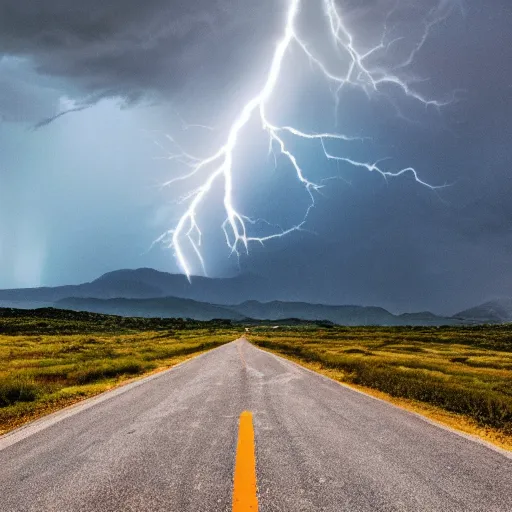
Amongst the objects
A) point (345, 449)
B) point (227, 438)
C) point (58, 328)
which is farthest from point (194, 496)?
point (58, 328)

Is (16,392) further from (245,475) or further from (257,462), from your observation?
(245,475)

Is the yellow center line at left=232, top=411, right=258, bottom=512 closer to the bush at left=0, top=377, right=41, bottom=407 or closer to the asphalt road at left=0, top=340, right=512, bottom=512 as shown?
the asphalt road at left=0, top=340, right=512, bottom=512

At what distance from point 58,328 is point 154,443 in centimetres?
9074

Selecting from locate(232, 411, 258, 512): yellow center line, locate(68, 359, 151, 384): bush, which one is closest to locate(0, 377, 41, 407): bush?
locate(68, 359, 151, 384): bush

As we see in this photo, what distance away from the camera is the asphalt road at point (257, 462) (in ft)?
10.6

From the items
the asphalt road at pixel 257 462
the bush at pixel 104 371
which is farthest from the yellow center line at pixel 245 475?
the bush at pixel 104 371

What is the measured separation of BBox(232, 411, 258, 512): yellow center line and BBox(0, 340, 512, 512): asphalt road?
0.08 m

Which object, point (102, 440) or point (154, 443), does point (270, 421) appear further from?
point (102, 440)

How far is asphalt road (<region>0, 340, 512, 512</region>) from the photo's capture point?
323 centimetres

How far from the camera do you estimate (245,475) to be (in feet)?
12.0

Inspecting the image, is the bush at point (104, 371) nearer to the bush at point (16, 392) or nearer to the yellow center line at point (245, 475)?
the bush at point (16, 392)

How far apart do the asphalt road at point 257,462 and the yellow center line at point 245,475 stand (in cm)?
8

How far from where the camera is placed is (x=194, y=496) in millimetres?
3244

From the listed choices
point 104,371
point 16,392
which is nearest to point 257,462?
point 16,392
